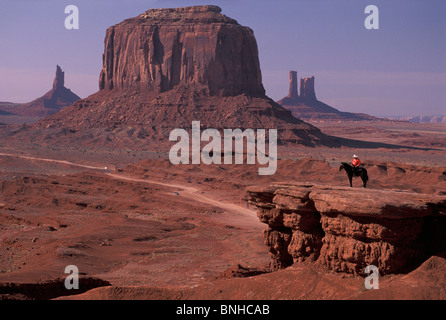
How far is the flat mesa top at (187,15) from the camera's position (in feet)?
351

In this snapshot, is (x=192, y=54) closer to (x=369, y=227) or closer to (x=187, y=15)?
(x=187, y=15)

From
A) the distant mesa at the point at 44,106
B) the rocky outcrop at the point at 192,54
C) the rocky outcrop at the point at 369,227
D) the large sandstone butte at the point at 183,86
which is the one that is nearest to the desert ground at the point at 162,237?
the rocky outcrop at the point at 369,227

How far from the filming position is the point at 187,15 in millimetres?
109375

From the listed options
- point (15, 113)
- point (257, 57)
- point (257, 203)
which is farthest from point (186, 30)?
point (15, 113)

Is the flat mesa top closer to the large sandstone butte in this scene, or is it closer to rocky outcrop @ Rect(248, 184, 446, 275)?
the large sandstone butte

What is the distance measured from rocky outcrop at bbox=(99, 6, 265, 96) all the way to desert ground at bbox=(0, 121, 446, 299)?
45429mm

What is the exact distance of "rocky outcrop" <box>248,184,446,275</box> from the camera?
1207 cm

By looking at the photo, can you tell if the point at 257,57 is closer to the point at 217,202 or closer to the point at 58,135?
the point at 58,135

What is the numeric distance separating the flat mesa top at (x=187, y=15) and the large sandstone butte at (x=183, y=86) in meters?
0.21

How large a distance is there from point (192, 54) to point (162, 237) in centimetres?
7993

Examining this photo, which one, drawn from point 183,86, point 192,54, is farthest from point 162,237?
point 192,54

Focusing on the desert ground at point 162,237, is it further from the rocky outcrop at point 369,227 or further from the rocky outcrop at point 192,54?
the rocky outcrop at point 192,54

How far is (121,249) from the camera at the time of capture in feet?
79.0
